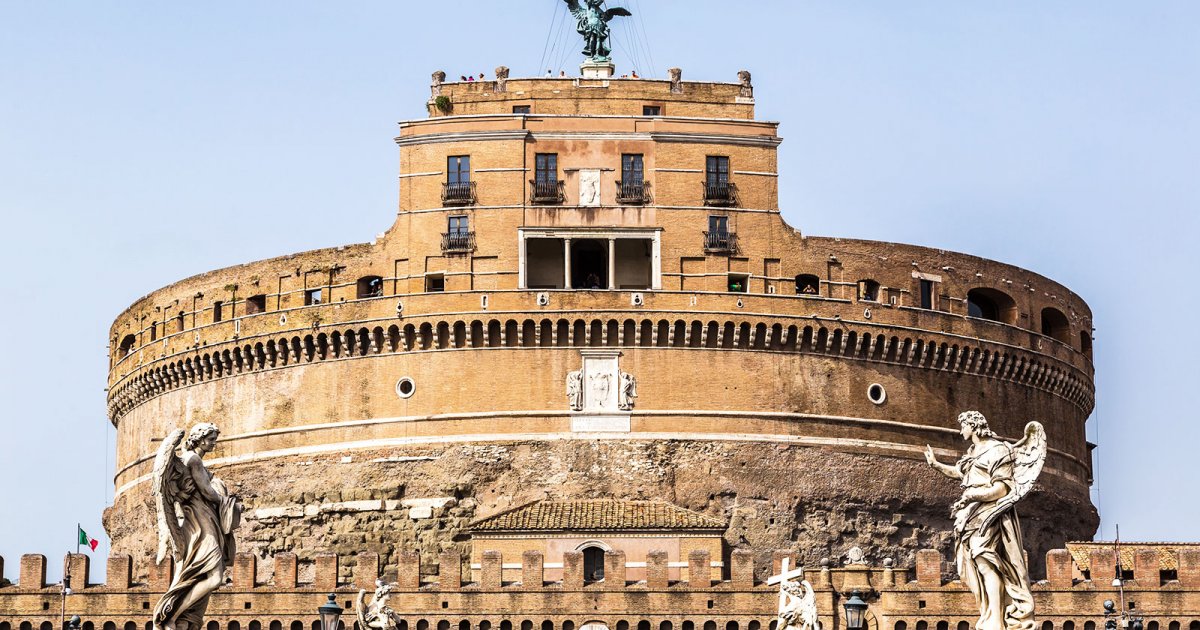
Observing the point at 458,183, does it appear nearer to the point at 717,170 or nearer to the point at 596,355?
the point at 596,355

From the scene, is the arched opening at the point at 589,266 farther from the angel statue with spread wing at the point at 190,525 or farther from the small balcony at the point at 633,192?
the angel statue with spread wing at the point at 190,525

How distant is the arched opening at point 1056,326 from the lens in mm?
68625

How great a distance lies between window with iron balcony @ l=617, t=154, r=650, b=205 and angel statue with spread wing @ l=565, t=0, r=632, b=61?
7.44 m

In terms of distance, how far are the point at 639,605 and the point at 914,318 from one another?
1335cm

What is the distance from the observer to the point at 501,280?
6184cm

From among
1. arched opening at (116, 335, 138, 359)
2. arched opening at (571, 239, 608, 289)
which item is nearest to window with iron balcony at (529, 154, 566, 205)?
arched opening at (571, 239, 608, 289)

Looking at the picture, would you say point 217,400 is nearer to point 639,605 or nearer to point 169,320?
point 169,320

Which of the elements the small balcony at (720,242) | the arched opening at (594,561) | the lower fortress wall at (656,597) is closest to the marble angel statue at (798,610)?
the lower fortress wall at (656,597)

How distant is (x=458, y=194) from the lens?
62344mm

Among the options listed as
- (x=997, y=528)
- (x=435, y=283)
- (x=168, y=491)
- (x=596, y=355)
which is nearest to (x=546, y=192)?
(x=435, y=283)

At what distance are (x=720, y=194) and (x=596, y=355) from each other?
5447 mm

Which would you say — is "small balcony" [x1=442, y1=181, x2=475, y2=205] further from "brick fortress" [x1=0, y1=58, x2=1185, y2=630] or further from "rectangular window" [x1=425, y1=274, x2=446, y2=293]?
"rectangular window" [x1=425, y1=274, x2=446, y2=293]

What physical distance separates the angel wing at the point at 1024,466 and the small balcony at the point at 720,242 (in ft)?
142

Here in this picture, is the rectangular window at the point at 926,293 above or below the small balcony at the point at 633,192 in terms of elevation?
below
